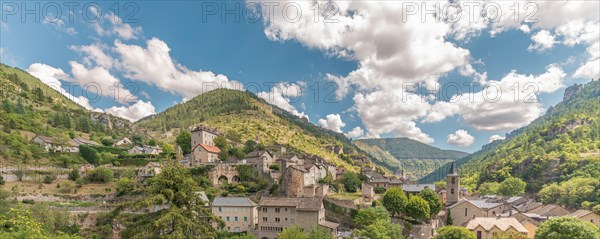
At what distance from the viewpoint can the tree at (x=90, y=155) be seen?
72.1 metres

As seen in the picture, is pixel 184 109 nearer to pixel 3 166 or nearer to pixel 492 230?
pixel 3 166

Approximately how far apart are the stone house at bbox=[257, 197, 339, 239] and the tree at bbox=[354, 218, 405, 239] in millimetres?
5462

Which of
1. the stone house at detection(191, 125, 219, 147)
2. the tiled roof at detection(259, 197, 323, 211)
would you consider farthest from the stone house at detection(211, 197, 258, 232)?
the stone house at detection(191, 125, 219, 147)

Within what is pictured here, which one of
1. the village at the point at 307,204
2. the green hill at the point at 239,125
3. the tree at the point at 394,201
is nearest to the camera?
the village at the point at 307,204

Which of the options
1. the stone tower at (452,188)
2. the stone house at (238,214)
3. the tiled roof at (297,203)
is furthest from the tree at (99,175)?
the stone tower at (452,188)

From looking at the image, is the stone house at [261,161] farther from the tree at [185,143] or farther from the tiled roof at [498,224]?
the tiled roof at [498,224]

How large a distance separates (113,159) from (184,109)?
126m

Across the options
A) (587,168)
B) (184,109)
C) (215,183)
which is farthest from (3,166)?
(587,168)

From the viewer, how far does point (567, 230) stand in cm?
3600

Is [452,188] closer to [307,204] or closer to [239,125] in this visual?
[307,204]

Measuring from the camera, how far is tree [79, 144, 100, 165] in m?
72.1

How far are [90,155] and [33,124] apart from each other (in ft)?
111

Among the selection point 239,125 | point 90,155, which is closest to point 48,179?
point 90,155

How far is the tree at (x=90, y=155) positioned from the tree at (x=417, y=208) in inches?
2611
